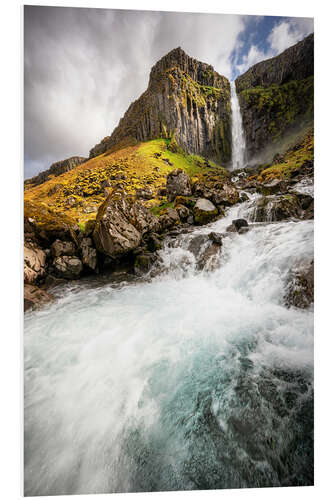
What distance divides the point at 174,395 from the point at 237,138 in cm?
3676

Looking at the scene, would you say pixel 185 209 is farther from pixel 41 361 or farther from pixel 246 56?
pixel 41 361

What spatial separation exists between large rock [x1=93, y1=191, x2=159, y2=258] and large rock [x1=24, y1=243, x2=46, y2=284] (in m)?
1.61

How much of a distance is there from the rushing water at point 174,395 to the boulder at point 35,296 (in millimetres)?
493

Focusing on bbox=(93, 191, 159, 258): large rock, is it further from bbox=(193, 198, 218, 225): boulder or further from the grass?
the grass

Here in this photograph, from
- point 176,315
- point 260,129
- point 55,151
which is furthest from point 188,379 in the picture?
point 260,129

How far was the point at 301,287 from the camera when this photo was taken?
10.4ft

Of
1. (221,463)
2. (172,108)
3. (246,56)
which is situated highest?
(172,108)

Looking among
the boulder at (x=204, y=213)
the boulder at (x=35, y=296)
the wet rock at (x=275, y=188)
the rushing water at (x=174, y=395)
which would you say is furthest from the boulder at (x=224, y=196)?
the boulder at (x=35, y=296)

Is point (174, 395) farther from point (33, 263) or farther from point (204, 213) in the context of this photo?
point (204, 213)

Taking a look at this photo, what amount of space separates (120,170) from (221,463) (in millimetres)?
26606

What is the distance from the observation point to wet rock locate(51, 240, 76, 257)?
5.74 m

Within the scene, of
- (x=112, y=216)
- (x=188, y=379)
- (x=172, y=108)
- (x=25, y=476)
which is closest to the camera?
(x=25, y=476)

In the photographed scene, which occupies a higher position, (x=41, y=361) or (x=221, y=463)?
(x=41, y=361)
